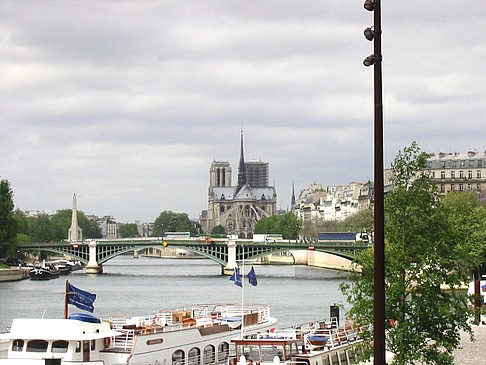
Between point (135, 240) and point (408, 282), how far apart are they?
2969 inches

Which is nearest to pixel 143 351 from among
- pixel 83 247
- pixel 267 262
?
pixel 83 247

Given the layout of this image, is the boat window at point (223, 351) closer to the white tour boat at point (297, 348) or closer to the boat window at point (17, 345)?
the white tour boat at point (297, 348)

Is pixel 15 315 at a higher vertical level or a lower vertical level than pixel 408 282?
lower

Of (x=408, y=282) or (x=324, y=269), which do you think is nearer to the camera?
(x=408, y=282)

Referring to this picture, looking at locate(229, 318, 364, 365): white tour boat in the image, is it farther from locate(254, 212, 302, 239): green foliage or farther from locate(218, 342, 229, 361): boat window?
locate(254, 212, 302, 239): green foliage

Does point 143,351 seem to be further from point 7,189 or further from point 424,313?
point 7,189

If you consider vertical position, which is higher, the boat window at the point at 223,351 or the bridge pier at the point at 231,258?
the bridge pier at the point at 231,258

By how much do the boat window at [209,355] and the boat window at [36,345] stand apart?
15.3ft

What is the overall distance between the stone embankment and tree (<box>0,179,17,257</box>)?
2.72 m

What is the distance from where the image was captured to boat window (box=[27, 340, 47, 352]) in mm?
18984

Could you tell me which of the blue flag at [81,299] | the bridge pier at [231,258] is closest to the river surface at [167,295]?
the bridge pier at [231,258]

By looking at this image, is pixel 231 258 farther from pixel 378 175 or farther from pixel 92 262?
pixel 378 175

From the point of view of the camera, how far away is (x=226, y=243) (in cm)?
8700

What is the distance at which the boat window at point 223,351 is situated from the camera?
23.1 m
